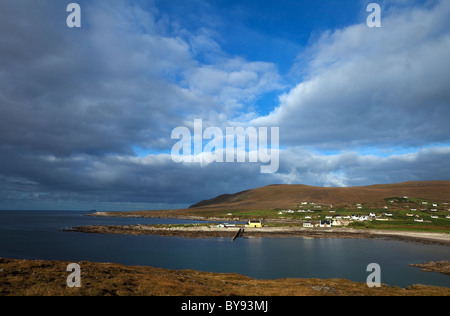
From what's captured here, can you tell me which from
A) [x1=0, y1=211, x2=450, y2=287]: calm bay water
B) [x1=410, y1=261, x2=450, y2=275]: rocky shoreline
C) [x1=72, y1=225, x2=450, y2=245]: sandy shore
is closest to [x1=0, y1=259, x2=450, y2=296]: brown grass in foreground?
[x1=0, y1=211, x2=450, y2=287]: calm bay water

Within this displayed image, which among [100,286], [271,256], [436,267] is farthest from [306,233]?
[100,286]

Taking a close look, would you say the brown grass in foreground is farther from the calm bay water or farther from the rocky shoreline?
the rocky shoreline

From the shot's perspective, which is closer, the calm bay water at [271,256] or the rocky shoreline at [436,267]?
the calm bay water at [271,256]

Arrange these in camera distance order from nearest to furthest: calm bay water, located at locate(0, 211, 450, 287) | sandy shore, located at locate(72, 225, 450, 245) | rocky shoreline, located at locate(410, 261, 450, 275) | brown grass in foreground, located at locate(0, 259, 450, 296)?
brown grass in foreground, located at locate(0, 259, 450, 296) < calm bay water, located at locate(0, 211, 450, 287) < rocky shoreline, located at locate(410, 261, 450, 275) < sandy shore, located at locate(72, 225, 450, 245)

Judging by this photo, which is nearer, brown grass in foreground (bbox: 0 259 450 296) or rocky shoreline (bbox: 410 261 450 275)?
brown grass in foreground (bbox: 0 259 450 296)

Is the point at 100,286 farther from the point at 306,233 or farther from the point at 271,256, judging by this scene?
the point at 306,233

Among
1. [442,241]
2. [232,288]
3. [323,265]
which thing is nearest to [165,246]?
[323,265]

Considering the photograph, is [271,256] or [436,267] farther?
[271,256]

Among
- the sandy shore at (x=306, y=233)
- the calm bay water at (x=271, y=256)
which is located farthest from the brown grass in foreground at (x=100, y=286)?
the sandy shore at (x=306, y=233)

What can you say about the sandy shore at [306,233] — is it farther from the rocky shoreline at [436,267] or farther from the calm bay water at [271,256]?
the rocky shoreline at [436,267]

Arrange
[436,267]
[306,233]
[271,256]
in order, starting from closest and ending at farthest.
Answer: [436,267] < [271,256] < [306,233]

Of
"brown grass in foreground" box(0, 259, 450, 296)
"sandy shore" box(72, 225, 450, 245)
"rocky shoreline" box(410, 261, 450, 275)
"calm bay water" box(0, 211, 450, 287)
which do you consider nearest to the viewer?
"brown grass in foreground" box(0, 259, 450, 296)

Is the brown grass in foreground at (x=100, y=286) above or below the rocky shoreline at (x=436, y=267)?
above
